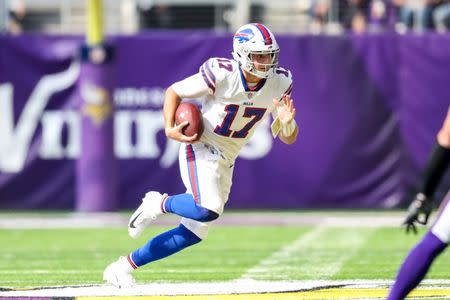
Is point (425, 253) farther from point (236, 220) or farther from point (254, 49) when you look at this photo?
point (236, 220)

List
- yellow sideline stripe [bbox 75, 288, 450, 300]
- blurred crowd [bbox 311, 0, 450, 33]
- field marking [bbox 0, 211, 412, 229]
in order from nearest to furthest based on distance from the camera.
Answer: yellow sideline stripe [bbox 75, 288, 450, 300] → field marking [bbox 0, 211, 412, 229] → blurred crowd [bbox 311, 0, 450, 33]

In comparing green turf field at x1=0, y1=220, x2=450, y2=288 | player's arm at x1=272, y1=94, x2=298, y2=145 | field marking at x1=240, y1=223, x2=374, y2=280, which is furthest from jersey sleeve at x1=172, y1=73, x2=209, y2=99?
field marking at x1=240, y1=223, x2=374, y2=280

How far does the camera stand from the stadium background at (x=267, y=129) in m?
14.9

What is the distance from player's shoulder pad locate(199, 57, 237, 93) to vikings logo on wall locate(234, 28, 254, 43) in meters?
0.18

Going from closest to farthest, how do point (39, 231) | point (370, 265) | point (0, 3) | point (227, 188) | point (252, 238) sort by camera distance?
point (227, 188) → point (370, 265) → point (252, 238) → point (39, 231) → point (0, 3)

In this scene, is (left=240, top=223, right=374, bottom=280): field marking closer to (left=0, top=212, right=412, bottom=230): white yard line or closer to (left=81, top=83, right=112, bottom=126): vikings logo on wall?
(left=0, top=212, right=412, bottom=230): white yard line

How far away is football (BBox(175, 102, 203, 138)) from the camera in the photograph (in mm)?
6969

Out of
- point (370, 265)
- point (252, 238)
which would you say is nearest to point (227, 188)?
point (370, 265)

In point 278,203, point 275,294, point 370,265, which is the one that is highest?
point 275,294

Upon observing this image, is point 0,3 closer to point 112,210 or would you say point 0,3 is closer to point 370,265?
point 112,210

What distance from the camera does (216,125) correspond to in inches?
283

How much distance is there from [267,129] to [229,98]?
25.1 ft

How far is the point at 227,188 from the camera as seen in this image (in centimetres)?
724

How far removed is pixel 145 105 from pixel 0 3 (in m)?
3.48
